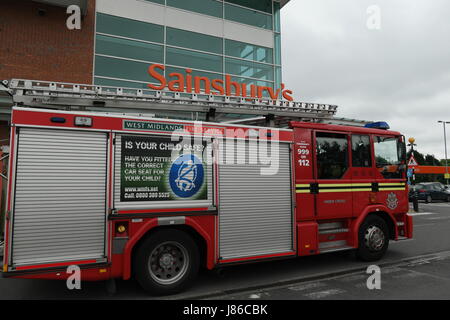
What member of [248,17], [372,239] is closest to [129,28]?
[248,17]

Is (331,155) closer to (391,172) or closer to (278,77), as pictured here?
(391,172)

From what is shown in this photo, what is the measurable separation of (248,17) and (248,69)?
2.99m

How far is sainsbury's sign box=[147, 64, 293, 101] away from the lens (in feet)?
47.8

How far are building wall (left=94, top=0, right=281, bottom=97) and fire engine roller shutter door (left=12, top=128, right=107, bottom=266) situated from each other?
36.5ft

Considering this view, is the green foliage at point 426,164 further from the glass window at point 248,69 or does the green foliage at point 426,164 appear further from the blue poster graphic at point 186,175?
the blue poster graphic at point 186,175

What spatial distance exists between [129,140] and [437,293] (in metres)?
5.16

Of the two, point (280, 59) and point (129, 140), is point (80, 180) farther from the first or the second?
point (280, 59)

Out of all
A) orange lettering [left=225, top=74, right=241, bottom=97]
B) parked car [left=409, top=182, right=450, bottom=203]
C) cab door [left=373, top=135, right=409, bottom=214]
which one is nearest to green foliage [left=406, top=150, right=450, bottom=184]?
parked car [left=409, top=182, right=450, bottom=203]

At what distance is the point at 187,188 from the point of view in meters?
5.21

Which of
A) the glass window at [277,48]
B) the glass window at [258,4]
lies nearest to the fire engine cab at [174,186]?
the glass window at [277,48]

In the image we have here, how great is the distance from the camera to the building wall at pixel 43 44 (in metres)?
13.6

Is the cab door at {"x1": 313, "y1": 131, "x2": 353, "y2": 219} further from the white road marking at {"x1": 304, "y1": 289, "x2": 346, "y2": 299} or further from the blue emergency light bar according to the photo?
the white road marking at {"x1": 304, "y1": 289, "x2": 346, "y2": 299}
